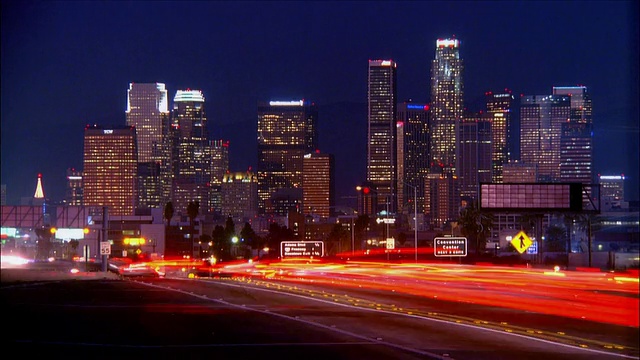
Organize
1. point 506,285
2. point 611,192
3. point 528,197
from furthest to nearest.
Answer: point 611,192, point 528,197, point 506,285

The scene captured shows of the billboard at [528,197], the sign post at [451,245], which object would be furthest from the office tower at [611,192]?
→ the sign post at [451,245]

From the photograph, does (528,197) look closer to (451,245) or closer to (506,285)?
(451,245)

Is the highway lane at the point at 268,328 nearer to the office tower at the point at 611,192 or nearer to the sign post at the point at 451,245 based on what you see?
the sign post at the point at 451,245

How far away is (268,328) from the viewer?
27.0 metres

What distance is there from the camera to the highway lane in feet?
72.3

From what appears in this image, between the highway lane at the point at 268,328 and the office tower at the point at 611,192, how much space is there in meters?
66.9

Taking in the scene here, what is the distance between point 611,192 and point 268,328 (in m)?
107

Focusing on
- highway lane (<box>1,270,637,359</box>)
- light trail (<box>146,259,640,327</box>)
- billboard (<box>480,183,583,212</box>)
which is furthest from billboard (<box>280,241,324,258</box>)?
highway lane (<box>1,270,637,359</box>)

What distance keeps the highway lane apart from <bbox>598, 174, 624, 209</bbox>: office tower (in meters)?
66.9

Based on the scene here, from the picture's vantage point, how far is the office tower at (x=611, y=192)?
101m

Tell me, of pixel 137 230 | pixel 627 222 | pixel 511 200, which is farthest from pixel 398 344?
pixel 137 230

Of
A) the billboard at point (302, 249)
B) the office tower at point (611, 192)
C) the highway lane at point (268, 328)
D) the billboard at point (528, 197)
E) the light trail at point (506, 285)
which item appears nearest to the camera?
the highway lane at point (268, 328)

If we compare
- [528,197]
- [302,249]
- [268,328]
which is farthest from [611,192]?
[268,328]

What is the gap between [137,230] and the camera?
130m
